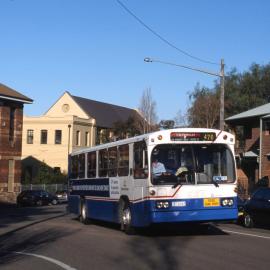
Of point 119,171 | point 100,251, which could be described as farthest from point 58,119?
point 100,251

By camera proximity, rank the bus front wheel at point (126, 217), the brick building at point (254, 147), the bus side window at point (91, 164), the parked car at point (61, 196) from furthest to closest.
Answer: the parked car at point (61, 196)
the brick building at point (254, 147)
the bus side window at point (91, 164)
the bus front wheel at point (126, 217)

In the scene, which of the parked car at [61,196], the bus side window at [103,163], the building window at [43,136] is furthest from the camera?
the building window at [43,136]

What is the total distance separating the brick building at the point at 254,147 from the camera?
38.8 meters

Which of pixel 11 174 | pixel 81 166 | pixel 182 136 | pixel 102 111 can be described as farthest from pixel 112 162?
pixel 102 111

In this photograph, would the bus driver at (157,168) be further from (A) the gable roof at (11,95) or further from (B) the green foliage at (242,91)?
(B) the green foliage at (242,91)

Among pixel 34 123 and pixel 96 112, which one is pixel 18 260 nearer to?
pixel 34 123

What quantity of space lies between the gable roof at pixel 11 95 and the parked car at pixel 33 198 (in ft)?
27.5

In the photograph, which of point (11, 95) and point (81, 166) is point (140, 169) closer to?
point (81, 166)

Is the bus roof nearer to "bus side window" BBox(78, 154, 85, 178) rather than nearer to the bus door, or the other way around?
the bus door

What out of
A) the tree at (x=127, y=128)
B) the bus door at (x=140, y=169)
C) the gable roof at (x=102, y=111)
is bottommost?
the bus door at (x=140, y=169)

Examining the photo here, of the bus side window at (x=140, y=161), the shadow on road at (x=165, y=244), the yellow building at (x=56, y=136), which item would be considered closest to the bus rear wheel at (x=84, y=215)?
the shadow on road at (x=165, y=244)

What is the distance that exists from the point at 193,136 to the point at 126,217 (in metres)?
3.19

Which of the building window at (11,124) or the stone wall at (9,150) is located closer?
the stone wall at (9,150)

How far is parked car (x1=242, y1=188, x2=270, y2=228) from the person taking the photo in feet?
63.2
